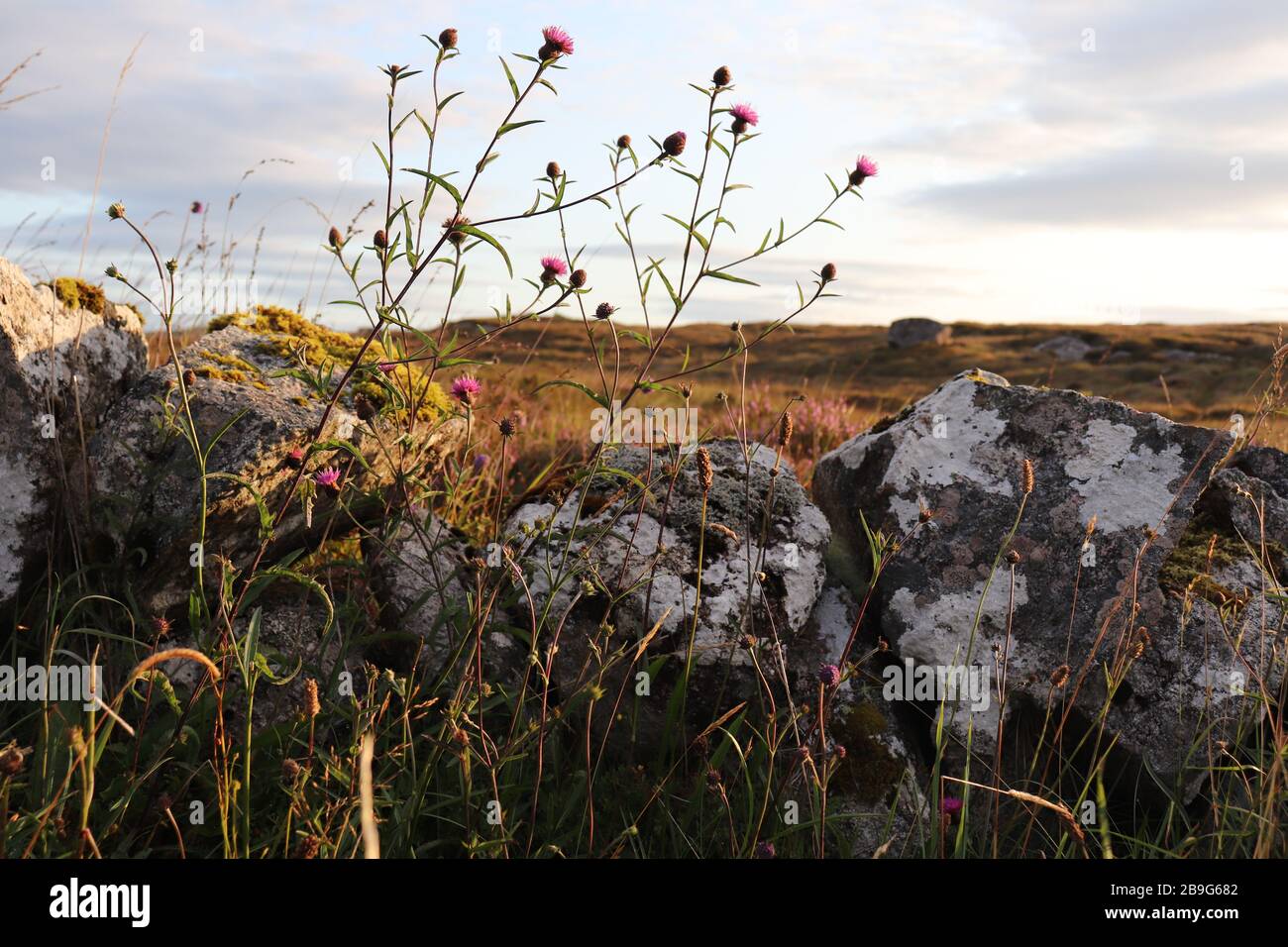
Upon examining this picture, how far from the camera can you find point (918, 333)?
5975 cm

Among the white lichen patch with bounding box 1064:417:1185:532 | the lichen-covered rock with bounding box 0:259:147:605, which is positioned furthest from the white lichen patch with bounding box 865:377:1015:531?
the lichen-covered rock with bounding box 0:259:147:605

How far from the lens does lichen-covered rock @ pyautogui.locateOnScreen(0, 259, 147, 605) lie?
3.80m

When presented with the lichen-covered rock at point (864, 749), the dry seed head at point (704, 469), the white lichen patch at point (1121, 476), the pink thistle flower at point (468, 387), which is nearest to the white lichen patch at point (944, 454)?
→ the white lichen patch at point (1121, 476)

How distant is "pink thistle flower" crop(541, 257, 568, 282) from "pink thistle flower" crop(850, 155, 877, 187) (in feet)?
3.60

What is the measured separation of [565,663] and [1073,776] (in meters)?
2.15

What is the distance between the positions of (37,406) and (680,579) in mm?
2874

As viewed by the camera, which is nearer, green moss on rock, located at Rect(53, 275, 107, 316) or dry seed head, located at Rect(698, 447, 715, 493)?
dry seed head, located at Rect(698, 447, 715, 493)

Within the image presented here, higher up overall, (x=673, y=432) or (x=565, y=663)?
(x=673, y=432)

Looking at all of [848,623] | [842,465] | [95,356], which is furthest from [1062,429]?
[95,356]

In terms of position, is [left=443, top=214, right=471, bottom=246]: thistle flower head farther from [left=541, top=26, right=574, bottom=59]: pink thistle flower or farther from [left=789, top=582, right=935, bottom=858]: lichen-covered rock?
[left=789, top=582, right=935, bottom=858]: lichen-covered rock

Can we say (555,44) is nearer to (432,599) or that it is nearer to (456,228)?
(456,228)

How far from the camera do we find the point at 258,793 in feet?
10.0

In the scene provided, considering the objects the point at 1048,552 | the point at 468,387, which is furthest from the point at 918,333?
the point at 468,387
